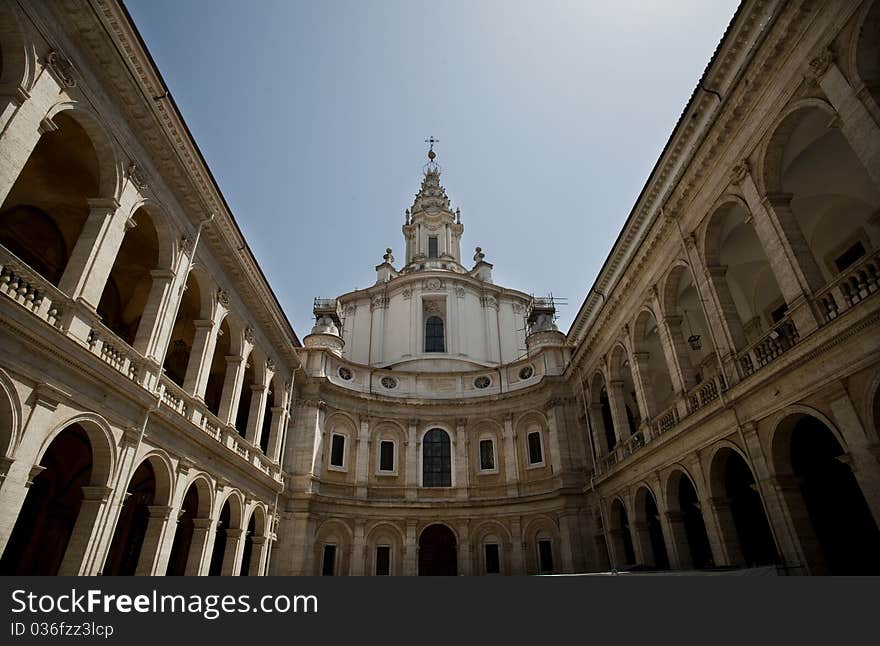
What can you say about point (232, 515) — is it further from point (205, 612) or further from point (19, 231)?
point (205, 612)

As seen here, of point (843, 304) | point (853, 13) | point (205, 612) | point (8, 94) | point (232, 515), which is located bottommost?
point (205, 612)

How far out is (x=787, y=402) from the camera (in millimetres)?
10648

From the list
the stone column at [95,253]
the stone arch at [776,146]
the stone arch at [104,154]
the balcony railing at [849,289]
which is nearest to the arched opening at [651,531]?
the balcony railing at [849,289]

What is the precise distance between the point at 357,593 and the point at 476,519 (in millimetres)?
21014

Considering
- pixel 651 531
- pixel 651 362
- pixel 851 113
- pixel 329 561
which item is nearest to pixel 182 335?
pixel 329 561

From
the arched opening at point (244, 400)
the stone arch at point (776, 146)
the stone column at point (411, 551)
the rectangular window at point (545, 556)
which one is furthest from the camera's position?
the stone column at point (411, 551)

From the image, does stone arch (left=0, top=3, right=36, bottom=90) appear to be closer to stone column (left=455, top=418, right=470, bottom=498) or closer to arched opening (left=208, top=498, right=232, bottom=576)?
arched opening (left=208, top=498, right=232, bottom=576)

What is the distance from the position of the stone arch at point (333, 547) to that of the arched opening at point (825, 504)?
730 inches

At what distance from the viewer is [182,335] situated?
20.0 meters

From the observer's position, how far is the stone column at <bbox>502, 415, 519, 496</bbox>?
24.9 m

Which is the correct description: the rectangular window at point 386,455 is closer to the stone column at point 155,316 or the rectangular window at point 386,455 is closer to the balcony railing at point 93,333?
the balcony railing at point 93,333

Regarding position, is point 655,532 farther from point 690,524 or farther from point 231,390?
point 231,390

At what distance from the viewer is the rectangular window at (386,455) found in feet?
84.4

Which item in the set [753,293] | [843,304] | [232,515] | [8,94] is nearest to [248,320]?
[232,515]
